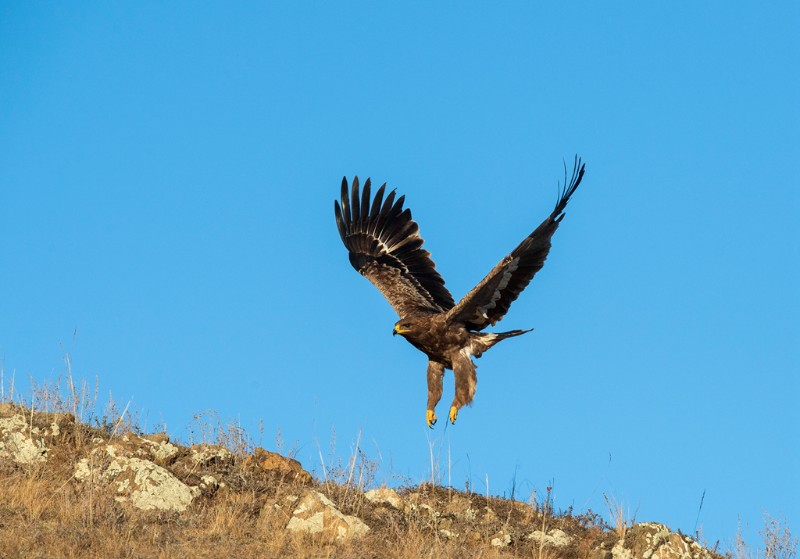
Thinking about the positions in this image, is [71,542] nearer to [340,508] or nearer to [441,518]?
[340,508]

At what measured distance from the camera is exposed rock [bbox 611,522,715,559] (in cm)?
848

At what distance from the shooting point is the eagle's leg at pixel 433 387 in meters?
12.5

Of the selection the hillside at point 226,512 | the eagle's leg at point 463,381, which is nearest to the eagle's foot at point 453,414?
the eagle's leg at point 463,381

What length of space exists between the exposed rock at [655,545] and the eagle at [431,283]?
3648mm

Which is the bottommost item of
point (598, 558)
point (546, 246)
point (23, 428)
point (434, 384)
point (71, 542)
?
point (71, 542)

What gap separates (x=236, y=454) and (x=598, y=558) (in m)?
3.83

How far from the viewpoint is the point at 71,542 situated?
287 inches

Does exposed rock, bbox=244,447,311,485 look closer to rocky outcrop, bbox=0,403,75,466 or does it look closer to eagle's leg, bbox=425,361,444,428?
rocky outcrop, bbox=0,403,75,466

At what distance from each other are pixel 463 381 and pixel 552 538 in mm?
3391

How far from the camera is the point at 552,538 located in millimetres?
9211

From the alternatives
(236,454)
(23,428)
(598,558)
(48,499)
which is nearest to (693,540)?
(598,558)

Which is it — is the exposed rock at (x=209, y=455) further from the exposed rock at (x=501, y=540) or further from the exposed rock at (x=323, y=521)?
the exposed rock at (x=501, y=540)

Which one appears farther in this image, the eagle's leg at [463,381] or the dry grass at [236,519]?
the eagle's leg at [463,381]

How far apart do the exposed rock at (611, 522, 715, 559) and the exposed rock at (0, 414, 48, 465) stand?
5.61m
